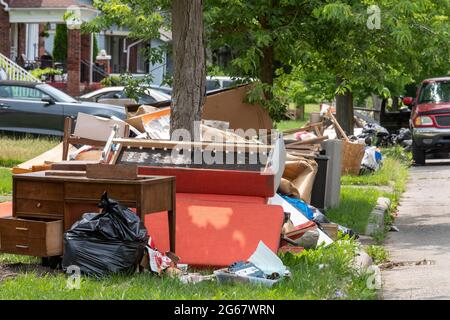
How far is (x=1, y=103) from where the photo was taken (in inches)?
910

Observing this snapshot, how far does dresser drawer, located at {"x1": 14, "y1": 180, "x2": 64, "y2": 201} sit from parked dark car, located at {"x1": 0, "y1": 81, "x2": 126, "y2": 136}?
523 inches

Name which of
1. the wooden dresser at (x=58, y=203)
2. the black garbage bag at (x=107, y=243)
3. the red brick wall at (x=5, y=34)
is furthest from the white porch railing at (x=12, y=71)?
the black garbage bag at (x=107, y=243)

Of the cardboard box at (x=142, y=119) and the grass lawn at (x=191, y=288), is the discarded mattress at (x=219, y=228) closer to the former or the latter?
the grass lawn at (x=191, y=288)

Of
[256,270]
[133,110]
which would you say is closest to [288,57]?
[133,110]

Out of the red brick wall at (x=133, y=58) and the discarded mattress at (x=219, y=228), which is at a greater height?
the red brick wall at (x=133, y=58)

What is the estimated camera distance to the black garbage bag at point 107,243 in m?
8.25

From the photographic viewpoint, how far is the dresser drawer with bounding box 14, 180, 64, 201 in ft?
29.2

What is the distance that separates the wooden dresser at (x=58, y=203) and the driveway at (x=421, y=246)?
2.05m

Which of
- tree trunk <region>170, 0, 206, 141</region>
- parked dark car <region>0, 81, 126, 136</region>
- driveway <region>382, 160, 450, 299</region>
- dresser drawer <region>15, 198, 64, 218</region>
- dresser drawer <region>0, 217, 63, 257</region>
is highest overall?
tree trunk <region>170, 0, 206, 141</region>

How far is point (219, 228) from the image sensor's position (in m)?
9.23

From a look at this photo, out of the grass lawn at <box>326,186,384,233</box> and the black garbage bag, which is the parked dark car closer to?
the grass lawn at <box>326,186,384,233</box>

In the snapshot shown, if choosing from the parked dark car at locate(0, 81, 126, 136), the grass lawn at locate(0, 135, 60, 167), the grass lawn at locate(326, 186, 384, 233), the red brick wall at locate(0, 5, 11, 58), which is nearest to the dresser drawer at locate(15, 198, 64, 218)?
the grass lawn at locate(326, 186, 384, 233)

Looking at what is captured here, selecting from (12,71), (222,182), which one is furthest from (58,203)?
(12,71)
